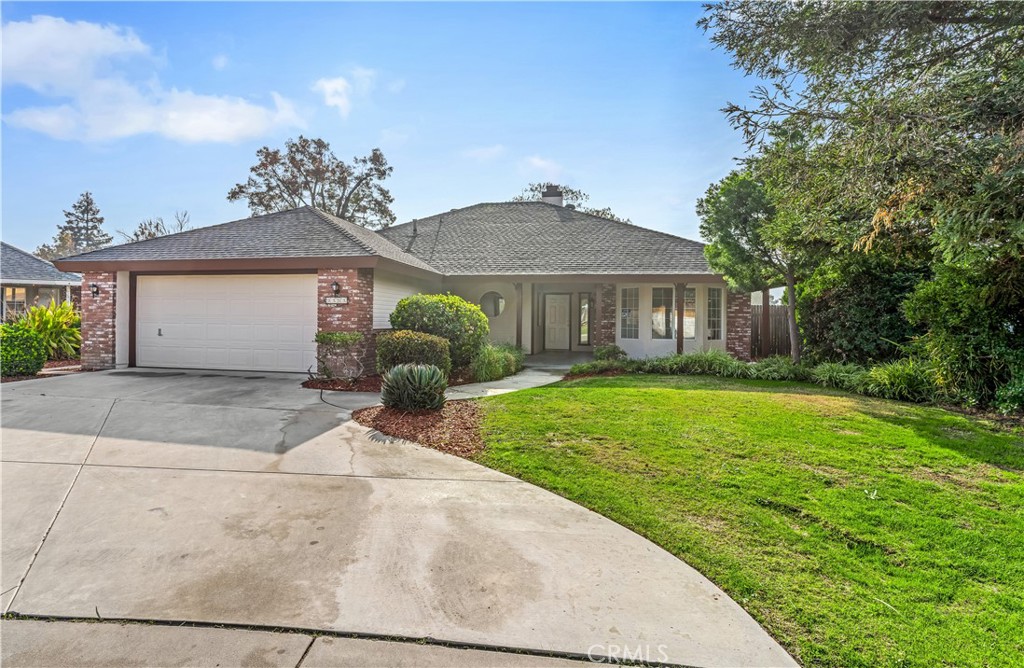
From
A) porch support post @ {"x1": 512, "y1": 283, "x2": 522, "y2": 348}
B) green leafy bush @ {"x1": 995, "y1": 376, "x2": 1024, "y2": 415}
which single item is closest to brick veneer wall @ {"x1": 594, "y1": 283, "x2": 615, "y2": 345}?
porch support post @ {"x1": 512, "y1": 283, "x2": 522, "y2": 348}

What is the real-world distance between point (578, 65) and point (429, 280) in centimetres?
732

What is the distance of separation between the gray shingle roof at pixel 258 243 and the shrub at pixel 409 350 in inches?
84.3

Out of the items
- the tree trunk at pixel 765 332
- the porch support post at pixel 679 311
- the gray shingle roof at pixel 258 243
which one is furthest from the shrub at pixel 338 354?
the tree trunk at pixel 765 332

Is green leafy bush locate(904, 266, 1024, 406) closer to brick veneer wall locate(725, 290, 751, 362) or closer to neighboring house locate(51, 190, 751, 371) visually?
brick veneer wall locate(725, 290, 751, 362)

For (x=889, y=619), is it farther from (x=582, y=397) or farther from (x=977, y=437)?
(x=582, y=397)

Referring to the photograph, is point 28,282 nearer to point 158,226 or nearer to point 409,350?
point 158,226

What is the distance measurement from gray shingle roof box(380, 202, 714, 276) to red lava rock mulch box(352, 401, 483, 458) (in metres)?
7.91

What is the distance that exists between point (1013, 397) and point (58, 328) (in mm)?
20855

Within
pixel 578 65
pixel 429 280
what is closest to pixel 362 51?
pixel 578 65

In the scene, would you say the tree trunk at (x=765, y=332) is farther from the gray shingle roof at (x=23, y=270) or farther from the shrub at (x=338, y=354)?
the gray shingle roof at (x=23, y=270)

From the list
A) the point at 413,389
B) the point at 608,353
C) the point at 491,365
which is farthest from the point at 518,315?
the point at 413,389

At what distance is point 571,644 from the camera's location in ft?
7.38

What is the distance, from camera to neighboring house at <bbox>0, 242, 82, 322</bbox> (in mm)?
18406

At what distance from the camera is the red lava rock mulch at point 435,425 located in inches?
217
